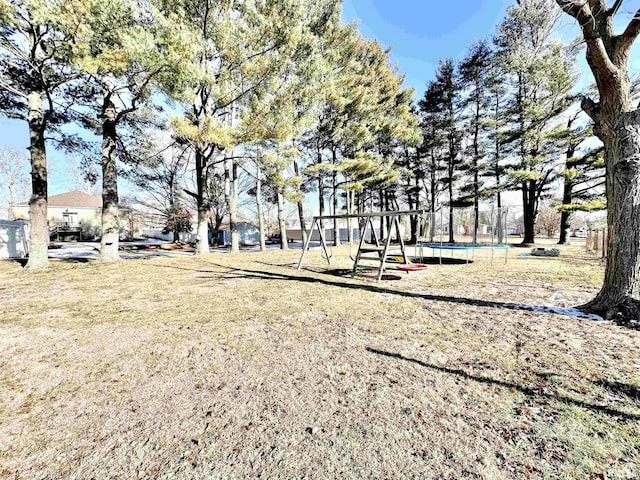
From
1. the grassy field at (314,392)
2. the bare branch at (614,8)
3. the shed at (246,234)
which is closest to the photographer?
the grassy field at (314,392)

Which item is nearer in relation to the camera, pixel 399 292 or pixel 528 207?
pixel 399 292

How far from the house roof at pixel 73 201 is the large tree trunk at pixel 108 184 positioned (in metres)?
25.5

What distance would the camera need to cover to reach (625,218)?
141 inches

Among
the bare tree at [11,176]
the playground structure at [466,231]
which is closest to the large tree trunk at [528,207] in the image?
the playground structure at [466,231]

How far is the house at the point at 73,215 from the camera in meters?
25.1

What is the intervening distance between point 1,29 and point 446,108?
21604 mm

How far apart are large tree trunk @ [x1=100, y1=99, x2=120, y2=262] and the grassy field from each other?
5175mm

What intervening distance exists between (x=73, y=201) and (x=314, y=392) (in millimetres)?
37955

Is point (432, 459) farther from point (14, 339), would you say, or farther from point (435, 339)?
point (14, 339)

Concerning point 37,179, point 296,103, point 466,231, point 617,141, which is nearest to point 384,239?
point 617,141

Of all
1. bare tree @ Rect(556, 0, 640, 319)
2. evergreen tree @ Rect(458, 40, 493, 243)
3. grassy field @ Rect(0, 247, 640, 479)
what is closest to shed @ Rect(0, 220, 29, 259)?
grassy field @ Rect(0, 247, 640, 479)

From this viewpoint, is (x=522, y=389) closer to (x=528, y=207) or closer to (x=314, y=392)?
(x=314, y=392)

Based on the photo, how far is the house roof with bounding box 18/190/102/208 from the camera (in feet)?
94.2

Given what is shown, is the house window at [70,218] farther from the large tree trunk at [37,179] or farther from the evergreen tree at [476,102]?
the evergreen tree at [476,102]
